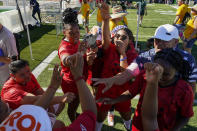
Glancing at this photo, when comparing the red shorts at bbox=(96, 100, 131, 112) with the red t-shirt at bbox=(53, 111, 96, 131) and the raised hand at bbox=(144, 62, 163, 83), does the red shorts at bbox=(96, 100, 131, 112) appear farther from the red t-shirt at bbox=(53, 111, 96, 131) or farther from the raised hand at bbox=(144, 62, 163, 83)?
the raised hand at bbox=(144, 62, 163, 83)

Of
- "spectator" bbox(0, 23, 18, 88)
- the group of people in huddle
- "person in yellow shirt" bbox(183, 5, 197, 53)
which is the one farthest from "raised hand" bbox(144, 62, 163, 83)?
"person in yellow shirt" bbox(183, 5, 197, 53)

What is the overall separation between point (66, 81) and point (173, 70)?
162 cm

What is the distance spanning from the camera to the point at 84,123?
1315 mm

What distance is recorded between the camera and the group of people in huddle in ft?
3.56

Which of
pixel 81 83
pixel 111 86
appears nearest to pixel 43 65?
pixel 111 86

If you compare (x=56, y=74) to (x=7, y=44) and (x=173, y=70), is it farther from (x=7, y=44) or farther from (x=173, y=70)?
(x=7, y=44)

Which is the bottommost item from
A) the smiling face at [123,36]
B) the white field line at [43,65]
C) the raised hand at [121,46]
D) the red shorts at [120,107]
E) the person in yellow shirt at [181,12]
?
the white field line at [43,65]

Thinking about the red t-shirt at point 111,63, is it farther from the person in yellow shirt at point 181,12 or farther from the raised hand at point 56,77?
the person in yellow shirt at point 181,12

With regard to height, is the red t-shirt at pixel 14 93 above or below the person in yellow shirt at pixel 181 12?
below

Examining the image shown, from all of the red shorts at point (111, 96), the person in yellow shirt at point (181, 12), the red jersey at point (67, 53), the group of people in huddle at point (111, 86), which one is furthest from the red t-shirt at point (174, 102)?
the person in yellow shirt at point (181, 12)

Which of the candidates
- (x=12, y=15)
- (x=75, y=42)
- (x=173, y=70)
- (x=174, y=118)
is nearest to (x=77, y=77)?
(x=173, y=70)

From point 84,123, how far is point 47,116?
12.8 inches

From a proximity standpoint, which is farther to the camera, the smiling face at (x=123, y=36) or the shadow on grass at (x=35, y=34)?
the shadow on grass at (x=35, y=34)

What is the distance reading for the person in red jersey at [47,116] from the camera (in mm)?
1027
